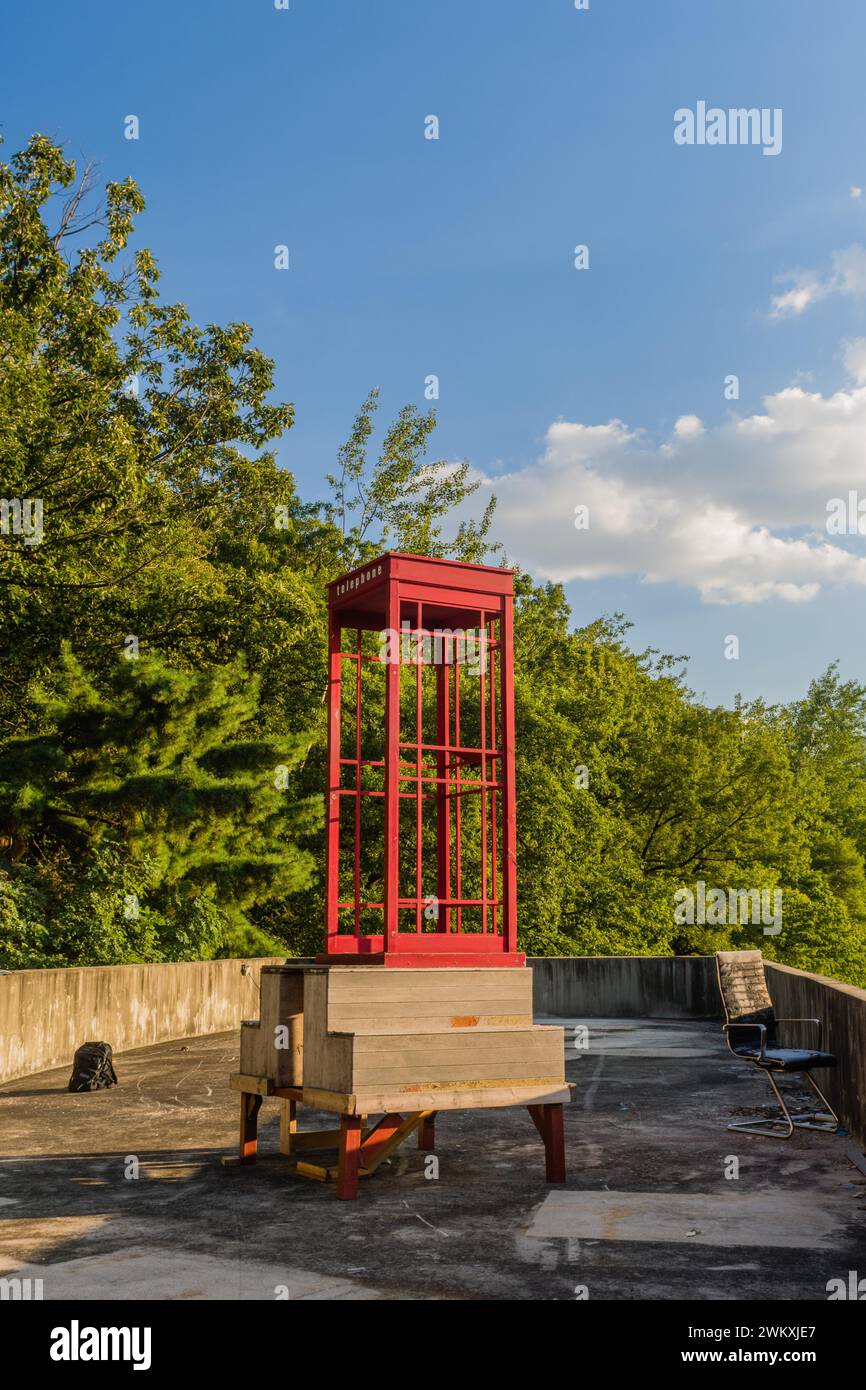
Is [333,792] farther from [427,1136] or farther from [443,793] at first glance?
[427,1136]

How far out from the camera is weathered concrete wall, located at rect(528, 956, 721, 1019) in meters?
21.7

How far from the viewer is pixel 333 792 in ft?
27.5

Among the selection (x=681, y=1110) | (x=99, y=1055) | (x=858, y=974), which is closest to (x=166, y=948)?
(x=99, y=1055)

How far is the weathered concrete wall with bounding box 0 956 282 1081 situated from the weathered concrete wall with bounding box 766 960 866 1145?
7843 mm

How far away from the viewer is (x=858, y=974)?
4094 cm

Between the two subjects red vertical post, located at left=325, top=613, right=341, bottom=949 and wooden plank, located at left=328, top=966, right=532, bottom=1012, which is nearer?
wooden plank, located at left=328, top=966, right=532, bottom=1012

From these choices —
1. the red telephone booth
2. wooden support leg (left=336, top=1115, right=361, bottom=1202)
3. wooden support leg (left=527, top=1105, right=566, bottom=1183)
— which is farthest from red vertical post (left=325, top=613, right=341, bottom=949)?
wooden support leg (left=527, top=1105, right=566, bottom=1183)

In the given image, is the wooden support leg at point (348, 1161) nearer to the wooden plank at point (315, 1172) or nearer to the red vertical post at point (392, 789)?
the wooden plank at point (315, 1172)

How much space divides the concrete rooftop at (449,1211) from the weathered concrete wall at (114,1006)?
75.4 inches

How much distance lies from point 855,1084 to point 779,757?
3152 cm

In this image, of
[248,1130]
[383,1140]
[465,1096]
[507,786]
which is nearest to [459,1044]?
[465,1096]

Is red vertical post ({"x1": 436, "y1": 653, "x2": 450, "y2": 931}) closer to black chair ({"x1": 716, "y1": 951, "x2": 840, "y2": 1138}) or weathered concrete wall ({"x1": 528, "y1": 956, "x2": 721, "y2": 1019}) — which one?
black chair ({"x1": 716, "y1": 951, "x2": 840, "y2": 1138})
